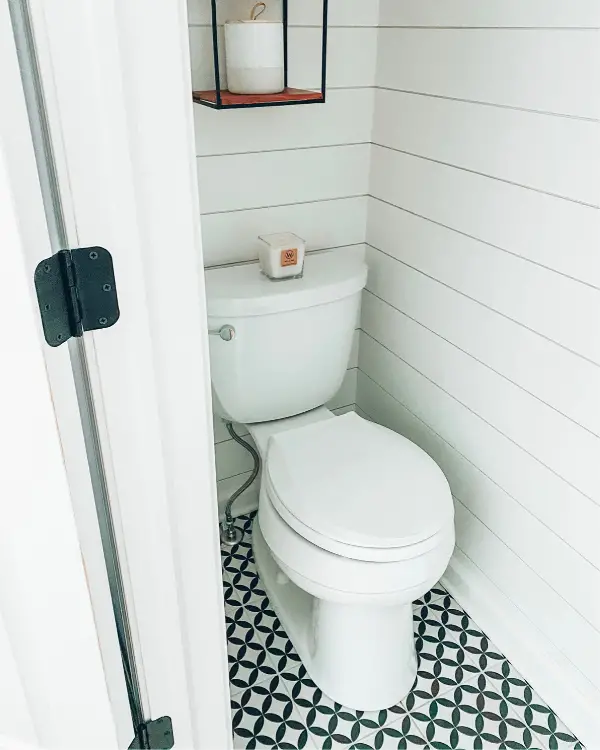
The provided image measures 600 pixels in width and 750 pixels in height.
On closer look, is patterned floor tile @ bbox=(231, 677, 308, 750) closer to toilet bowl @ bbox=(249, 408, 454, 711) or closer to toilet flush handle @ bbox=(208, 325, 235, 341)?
toilet bowl @ bbox=(249, 408, 454, 711)

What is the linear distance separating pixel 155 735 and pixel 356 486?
583mm

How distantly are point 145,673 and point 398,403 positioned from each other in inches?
41.5

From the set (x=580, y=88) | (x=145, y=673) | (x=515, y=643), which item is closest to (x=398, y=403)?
(x=515, y=643)

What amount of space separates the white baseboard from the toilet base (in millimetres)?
227

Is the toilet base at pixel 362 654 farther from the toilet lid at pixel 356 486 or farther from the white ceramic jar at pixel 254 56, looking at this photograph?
the white ceramic jar at pixel 254 56

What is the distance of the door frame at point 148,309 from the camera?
1.84ft

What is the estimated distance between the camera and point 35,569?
66cm

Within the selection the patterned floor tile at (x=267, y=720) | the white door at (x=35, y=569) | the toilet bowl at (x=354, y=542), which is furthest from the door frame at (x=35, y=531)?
the patterned floor tile at (x=267, y=720)

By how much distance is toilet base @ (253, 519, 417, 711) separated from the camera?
1.36m

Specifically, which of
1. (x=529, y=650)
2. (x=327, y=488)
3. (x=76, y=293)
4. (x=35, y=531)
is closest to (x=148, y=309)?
(x=76, y=293)

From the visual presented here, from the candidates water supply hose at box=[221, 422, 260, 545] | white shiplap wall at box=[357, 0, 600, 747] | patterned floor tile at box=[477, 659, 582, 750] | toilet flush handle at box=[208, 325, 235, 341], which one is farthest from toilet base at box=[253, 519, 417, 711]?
toilet flush handle at box=[208, 325, 235, 341]

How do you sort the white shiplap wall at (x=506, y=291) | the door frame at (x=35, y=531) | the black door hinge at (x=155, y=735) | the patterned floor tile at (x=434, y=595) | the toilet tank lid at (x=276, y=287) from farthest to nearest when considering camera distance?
1. the patterned floor tile at (x=434, y=595)
2. the toilet tank lid at (x=276, y=287)
3. the white shiplap wall at (x=506, y=291)
4. the black door hinge at (x=155, y=735)
5. the door frame at (x=35, y=531)

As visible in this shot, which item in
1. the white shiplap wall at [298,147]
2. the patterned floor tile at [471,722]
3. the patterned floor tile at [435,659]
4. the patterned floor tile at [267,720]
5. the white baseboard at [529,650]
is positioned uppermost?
the white shiplap wall at [298,147]

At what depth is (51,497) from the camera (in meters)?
0.64
